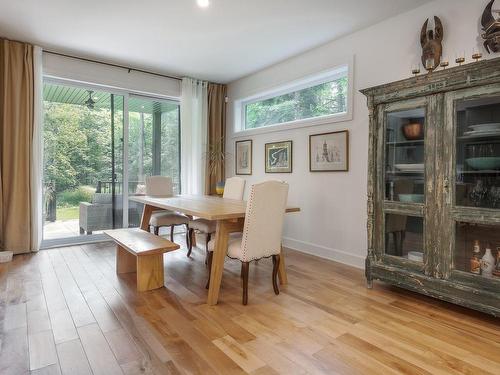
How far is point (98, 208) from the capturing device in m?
4.57

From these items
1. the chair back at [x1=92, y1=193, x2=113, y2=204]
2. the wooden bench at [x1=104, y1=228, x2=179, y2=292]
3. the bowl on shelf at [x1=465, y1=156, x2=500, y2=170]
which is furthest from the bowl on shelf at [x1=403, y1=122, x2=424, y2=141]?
the chair back at [x1=92, y1=193, x2=113, y2=204]

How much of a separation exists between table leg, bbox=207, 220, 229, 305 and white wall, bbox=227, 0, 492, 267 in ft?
5.45

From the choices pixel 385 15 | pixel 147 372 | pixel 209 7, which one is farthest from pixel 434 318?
pixel 209 7

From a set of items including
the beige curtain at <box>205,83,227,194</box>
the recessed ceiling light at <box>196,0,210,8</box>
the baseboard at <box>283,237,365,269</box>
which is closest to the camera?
the recessed ceiling light at <box>196,0,210,8</box>

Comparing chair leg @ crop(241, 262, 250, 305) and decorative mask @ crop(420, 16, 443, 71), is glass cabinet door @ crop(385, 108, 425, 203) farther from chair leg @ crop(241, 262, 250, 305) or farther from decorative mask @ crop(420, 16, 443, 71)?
chair leg @ crop(241, 262, 250, 305)

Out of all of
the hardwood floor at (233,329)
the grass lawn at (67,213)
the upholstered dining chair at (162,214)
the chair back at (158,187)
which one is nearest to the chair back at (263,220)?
the hardwood floor at (233,329)

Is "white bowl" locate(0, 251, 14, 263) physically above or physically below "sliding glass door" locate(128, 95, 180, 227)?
below

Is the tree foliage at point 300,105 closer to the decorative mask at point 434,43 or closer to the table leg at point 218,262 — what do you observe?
the decorative mask at point 434,43

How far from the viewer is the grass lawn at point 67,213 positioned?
4309mm

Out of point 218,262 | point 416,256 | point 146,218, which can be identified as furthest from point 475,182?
point 146,218

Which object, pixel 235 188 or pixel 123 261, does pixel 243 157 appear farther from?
pixel 123 261

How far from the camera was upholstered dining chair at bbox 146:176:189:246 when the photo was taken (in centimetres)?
376

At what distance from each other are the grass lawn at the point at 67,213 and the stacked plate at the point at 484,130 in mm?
4592

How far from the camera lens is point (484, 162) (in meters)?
2.17
